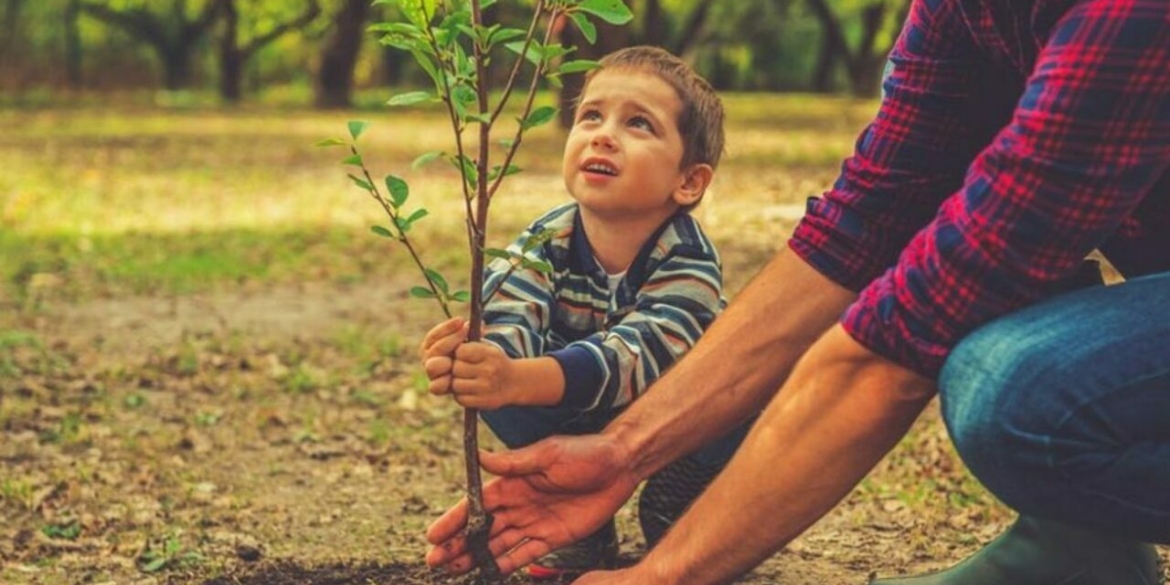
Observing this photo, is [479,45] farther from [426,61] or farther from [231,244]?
[231,244]

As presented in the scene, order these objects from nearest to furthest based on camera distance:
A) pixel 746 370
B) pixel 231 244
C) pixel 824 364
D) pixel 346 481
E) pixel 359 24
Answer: pixel 824 364, pixel 746 370, pixel 346 481, pixel 231 244, pixel 359 24

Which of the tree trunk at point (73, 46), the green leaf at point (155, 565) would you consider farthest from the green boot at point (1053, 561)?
the tree trunk at point (73, 46)

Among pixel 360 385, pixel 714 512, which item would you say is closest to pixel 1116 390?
pixel 714 512

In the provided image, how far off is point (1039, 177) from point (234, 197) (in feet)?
35.2

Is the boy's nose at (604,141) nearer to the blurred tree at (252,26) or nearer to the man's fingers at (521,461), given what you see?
the man's fingers at (521,461)

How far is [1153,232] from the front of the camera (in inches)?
104

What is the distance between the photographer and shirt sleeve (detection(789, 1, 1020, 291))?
9.05 ft

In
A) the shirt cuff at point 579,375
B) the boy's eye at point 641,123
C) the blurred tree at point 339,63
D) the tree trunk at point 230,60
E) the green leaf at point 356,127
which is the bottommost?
the tree trunk at point 230,60

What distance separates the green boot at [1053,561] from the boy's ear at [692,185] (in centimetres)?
81

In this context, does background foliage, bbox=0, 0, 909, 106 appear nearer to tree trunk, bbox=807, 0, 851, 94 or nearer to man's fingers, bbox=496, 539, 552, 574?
tree trunk, bbox=807, 0, 851, 94

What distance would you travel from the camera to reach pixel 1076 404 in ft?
7.49

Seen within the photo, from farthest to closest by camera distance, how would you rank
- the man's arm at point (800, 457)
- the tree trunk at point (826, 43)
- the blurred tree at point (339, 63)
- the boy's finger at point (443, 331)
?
the tree trunk at point (826, 43) → the blurred tree at point (339, 63) → the boy's finger at point (443, 331) → the man's arm at point (800, 457)

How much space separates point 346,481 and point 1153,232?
2.43 meters

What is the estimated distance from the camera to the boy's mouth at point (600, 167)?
3.19m
